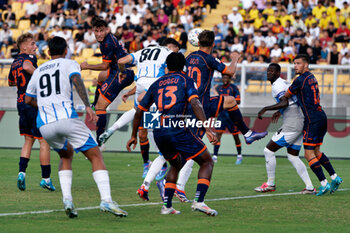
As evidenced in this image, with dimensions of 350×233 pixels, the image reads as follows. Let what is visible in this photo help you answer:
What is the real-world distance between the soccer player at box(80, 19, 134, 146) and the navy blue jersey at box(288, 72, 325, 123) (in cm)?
366

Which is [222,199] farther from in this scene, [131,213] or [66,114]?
[66,114]

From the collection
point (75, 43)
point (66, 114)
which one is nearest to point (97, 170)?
point (66, 114)

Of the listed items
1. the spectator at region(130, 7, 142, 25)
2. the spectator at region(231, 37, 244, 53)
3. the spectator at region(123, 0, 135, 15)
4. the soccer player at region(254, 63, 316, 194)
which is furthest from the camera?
the spectator at region(123, 0, 135, 15)

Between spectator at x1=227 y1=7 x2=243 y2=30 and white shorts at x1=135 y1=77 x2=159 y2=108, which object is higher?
spectator at x1=227 y1=7 x2=243 y2=30

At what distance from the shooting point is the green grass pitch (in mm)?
7953

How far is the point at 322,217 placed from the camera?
884 centimetres

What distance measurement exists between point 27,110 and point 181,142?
3.94m

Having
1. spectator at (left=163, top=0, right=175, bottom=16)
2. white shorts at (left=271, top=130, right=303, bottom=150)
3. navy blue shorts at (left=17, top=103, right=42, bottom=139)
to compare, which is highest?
spectator at (left=163, top=0, right=175, bottom=16)

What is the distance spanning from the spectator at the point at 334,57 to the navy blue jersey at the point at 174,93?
16241 mm

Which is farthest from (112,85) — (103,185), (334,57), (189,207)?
(334,57)

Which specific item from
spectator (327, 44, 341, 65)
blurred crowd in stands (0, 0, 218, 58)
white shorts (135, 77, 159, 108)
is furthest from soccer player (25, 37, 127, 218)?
blurred crowd in stands (0, 0, 218, 58)

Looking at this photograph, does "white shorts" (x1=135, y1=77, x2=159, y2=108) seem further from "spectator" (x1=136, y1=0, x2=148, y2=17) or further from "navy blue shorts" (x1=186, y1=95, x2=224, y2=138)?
"spectator" (x1=136, y1=0, x2=148, y2=17)

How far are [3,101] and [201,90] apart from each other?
14151mm

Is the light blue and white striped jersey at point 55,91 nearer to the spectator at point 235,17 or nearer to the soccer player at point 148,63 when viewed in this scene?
the soccer player at point 148,63
